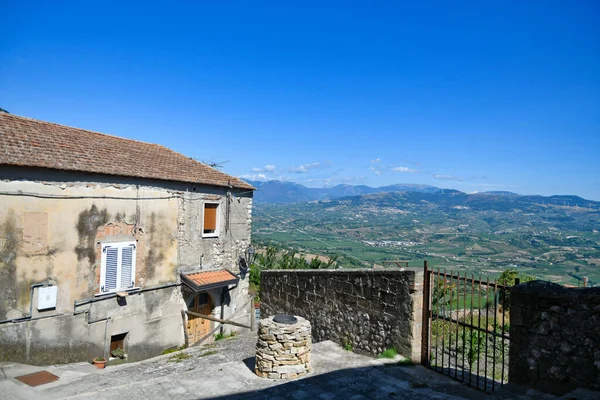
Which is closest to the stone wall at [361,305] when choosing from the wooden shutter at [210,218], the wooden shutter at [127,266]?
the wooden shutter at [210,218]

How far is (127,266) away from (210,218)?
387 centimetres

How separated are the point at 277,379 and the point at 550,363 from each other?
4.58 meters

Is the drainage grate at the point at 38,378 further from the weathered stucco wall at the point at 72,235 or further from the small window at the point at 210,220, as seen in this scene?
the small window at the point at 210,220

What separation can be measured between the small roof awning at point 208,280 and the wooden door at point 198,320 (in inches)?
37.0

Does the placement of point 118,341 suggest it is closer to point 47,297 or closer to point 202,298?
point 47,297

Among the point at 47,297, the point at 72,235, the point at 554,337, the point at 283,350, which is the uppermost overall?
the point at 72,235

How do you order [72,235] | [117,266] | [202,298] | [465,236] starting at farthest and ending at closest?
1. [465,236]
2. [202,298]
3. [117,266]
4. [72,235]

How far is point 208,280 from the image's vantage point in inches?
568

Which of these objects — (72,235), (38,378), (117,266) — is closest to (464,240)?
(117,266)

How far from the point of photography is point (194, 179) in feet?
46.7

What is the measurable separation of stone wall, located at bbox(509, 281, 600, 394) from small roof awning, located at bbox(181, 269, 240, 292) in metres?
10.7

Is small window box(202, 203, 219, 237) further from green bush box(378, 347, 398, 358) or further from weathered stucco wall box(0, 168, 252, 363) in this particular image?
green bush box(378, 347, 398, 358)

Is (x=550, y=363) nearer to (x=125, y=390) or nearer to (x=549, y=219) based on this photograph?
(x=125, y=390)

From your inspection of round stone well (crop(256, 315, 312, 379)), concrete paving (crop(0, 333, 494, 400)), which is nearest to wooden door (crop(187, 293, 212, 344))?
concrete paving (crop(0, 333, 494, 400))
